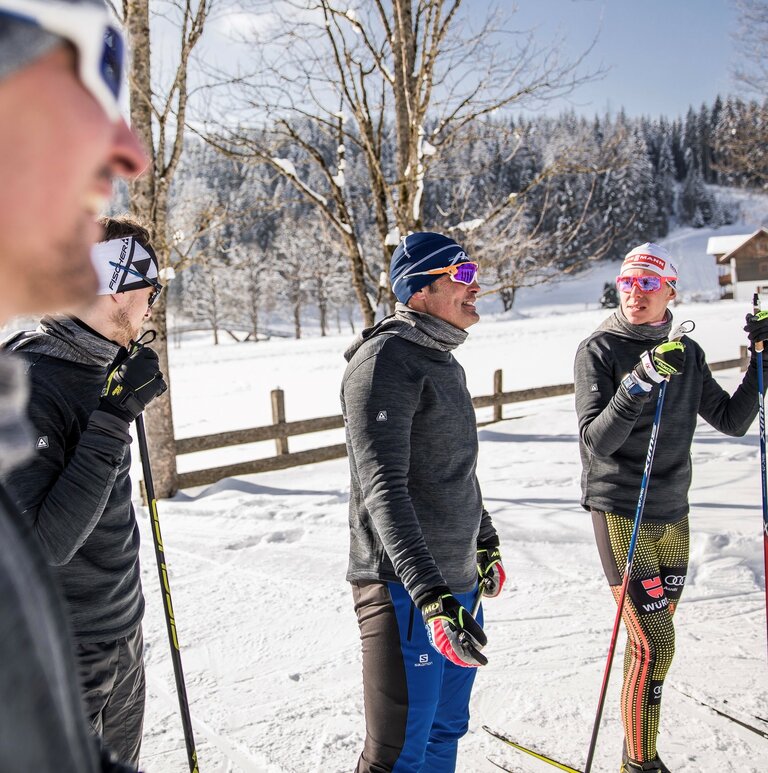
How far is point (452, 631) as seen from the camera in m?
1.88

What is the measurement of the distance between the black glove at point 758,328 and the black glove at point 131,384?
2732mm

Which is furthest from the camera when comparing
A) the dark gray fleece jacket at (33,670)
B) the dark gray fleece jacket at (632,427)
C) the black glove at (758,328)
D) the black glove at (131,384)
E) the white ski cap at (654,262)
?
the black glove at (758,328)

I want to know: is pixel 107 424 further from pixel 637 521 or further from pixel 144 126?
pixel 144 126

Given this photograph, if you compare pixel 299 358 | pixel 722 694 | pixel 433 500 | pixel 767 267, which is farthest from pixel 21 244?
pixel 767 267

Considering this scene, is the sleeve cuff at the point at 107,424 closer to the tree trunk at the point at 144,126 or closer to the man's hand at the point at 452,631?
the man's hand at the point at 452,631

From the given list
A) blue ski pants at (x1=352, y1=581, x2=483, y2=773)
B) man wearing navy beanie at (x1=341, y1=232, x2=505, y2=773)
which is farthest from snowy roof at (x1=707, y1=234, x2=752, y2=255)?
blue ski pants at (x1=352, y1=581, x2=483, y2=773)

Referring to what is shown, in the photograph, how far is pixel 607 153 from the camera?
7.05 meters

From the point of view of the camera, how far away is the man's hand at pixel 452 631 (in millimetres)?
1871

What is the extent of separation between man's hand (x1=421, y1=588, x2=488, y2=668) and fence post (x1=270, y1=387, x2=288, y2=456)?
23.3ft

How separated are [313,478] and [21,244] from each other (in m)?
7.84

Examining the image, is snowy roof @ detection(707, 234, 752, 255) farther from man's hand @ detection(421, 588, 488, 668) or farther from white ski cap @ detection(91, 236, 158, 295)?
white ski cap @ detection(91, 236, 158, 295)

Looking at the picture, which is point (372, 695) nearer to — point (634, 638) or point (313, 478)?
point (634, 638)

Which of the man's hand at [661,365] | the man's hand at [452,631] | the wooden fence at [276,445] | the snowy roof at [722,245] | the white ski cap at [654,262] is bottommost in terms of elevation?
the wooden fence at [276,445]

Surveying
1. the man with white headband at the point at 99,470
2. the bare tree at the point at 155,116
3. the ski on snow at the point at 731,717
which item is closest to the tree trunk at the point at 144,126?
the bare tree at the point at 155,116
